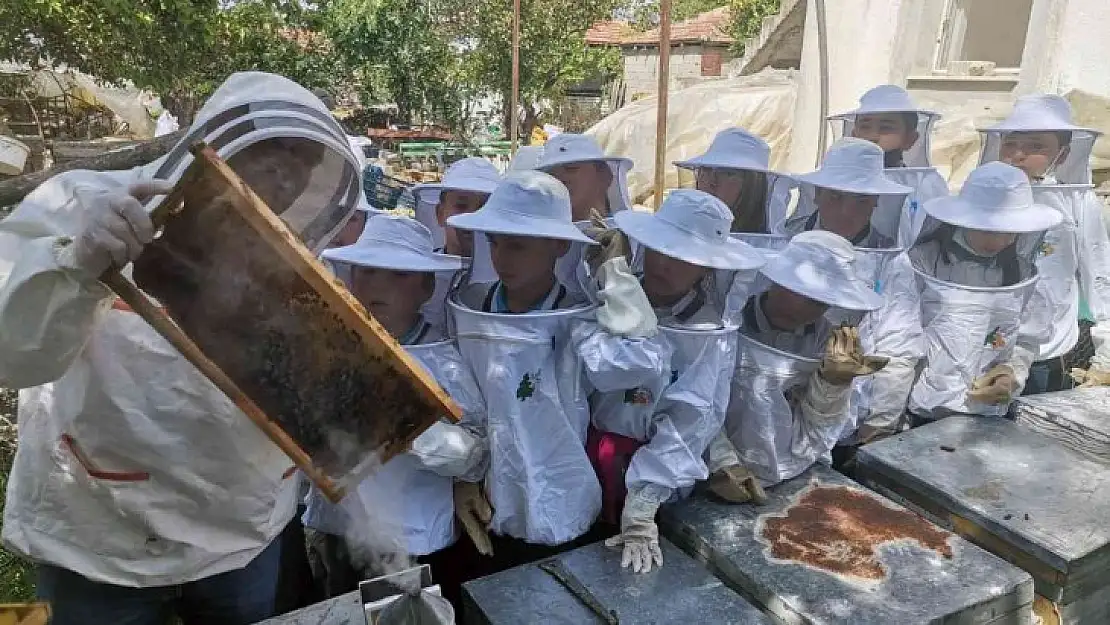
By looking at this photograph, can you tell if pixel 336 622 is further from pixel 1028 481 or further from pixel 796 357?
pixel 1028 481

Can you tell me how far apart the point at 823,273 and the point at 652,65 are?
22.7 metres

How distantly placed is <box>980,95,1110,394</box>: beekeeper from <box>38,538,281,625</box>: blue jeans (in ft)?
13.9

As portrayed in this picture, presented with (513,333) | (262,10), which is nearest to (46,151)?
(262,10)

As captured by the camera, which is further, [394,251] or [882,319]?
[882,319]

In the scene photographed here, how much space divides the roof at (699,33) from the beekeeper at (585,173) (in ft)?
66.3

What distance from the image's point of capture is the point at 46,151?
12.3 meters

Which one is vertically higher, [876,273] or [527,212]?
[527,212]

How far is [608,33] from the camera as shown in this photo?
88.8 feet

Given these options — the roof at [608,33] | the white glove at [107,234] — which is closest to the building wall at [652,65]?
the roof at [608,33]

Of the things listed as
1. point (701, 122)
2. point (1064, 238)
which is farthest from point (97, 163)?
point (701, 122)

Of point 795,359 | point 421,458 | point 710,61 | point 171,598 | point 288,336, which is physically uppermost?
point 710,61

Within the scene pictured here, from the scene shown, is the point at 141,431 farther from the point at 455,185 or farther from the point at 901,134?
the point at 901,134

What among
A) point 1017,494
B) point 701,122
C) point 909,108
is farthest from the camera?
point 701,122

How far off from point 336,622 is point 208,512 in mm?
414
